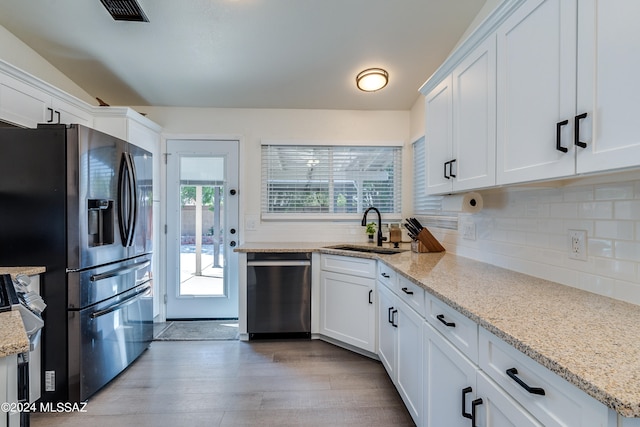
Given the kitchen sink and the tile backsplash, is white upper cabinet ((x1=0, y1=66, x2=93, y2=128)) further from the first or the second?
the tile backsplash

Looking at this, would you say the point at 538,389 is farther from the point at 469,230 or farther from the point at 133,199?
the point at 133,199

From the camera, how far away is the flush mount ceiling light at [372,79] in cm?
268

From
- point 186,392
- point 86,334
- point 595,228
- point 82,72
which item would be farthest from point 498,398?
point 82,72

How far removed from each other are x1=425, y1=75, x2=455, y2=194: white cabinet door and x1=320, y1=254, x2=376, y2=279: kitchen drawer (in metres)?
0.75

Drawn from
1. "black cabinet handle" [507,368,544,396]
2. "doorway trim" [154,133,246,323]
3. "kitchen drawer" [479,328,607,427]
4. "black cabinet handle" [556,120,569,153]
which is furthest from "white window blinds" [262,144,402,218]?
"black cabinet handle" [507,368,544,396]

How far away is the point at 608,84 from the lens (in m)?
0.86

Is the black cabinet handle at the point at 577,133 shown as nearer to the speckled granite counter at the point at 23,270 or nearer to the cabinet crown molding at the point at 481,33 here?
the cabinet crown molding at the point at 481,33

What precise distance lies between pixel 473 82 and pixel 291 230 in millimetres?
2281

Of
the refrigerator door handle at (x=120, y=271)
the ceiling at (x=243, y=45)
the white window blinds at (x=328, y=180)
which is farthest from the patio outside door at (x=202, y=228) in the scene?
the refrigerator door handle at (x=120, y=271)

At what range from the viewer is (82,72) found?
2.75 m

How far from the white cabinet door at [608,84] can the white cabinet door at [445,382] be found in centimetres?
78

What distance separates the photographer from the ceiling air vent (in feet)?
6.61

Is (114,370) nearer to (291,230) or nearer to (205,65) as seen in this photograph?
(291,230)

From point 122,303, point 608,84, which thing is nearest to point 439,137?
point 608,84
